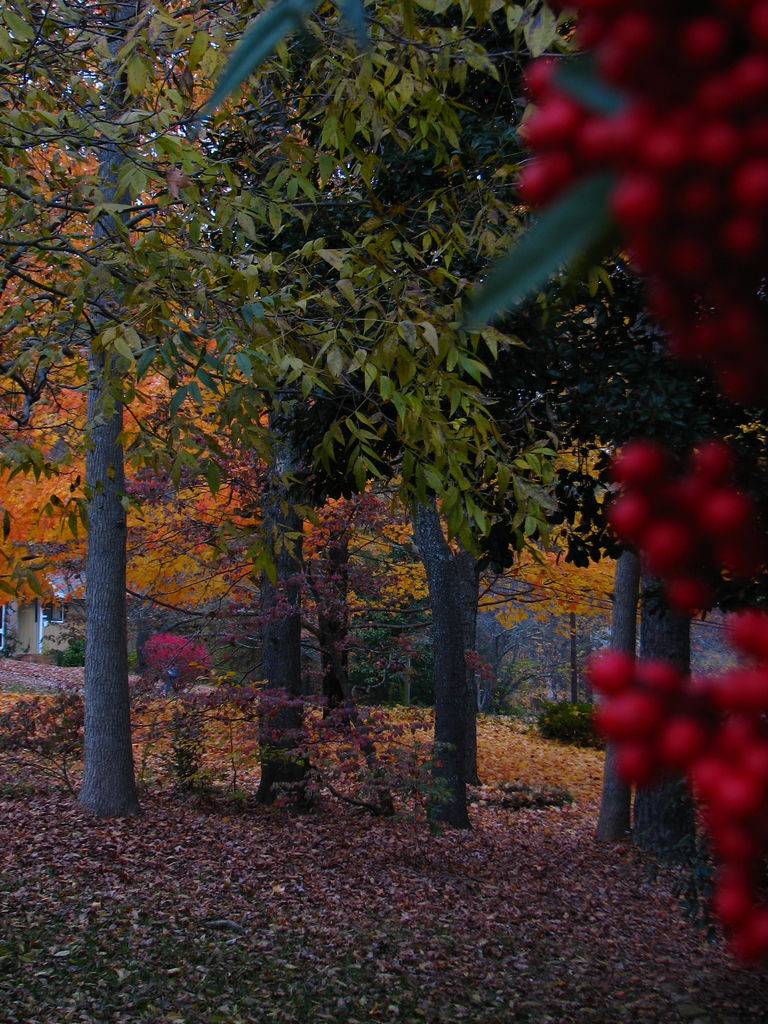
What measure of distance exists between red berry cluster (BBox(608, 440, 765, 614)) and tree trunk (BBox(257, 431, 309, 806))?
8687mm

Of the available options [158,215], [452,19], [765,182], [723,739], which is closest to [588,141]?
[765,182]

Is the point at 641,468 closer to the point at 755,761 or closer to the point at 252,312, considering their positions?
the point at 755,761

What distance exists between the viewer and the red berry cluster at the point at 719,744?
1.94 feet

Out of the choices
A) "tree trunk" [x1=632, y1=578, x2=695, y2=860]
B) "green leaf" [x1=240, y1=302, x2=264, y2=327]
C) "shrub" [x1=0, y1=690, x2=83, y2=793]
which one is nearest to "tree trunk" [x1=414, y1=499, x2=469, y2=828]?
"tree trunk" [x1=632, y1=578, x2=695, y2=860]

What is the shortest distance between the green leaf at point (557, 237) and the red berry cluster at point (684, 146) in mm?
16

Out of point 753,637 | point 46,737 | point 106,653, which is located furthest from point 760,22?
point 46,737

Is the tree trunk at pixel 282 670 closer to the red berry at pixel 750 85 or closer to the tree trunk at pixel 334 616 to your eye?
the tree trunk at pixel 334 616

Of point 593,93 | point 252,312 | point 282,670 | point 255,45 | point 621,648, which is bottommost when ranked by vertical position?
point 282,670

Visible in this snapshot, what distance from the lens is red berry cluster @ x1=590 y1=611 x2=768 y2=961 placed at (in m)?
0.59

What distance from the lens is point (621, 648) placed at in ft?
37.4

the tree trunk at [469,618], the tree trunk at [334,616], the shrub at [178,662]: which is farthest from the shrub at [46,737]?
the tree trunk at [469,618]

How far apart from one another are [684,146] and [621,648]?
11.4 m

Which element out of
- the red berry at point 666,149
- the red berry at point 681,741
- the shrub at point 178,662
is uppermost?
the red berry at point 666,149

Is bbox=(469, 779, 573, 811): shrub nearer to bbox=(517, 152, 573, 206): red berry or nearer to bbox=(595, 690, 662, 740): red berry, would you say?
bbox=(595, 690, 662, 740): red berry
